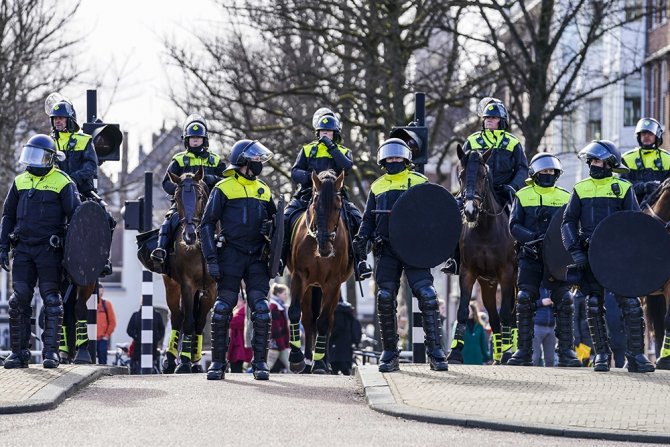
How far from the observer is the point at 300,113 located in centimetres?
3703

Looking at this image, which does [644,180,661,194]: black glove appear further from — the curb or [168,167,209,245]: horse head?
the curb

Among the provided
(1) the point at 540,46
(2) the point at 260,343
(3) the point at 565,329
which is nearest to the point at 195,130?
(2) the point at 260,343

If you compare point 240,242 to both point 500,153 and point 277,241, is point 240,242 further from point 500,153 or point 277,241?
point 500,153

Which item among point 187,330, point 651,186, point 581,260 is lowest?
point 187,330

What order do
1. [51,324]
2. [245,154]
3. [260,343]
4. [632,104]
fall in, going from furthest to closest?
[632,104]
[51,324]
[260,343]
[245,154]

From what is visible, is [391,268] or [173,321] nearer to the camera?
[391,268]

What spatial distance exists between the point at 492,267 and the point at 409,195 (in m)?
2.41

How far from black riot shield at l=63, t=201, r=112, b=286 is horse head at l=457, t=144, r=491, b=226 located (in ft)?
11.6

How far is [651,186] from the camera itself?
1866cm

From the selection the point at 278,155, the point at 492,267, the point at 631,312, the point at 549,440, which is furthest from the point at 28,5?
the point at 549,440

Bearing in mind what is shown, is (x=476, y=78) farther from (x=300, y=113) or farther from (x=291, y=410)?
(x=291, y=410)

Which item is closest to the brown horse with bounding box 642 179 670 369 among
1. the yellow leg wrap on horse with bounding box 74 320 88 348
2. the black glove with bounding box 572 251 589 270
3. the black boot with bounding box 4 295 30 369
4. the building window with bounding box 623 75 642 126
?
the black glove with bounding box 572 251 589 270

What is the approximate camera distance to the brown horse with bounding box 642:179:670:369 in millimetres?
17828

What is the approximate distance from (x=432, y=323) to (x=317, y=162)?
3350 millimetres
